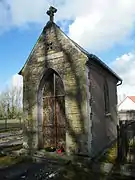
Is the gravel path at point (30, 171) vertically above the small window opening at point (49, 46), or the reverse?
the small window opening at point (49, 46)

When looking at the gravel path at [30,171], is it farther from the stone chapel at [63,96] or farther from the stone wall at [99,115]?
the stone wall at [99,115]

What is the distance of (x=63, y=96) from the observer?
449 inches

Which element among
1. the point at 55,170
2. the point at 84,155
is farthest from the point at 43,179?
the point at 84,155

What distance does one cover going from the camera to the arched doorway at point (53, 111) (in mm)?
11469

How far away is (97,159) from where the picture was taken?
32.3 ft

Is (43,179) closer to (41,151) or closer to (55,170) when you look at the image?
(55,170)

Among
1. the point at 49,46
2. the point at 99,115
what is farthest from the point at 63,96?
the point at 49,46

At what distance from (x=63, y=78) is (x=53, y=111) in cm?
206

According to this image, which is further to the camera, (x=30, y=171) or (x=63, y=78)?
(x=63, y=78)

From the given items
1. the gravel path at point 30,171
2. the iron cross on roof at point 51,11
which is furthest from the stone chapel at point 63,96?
the gravel path at point 30,171

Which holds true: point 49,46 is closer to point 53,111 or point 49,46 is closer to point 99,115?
point 53,111

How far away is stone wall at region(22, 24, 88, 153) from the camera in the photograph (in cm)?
1020

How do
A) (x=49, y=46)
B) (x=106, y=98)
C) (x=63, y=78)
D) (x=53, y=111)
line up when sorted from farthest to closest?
(x=106, y=98) → (x=53, y=111) → (x=49, y=46) → (x=63, y=78)

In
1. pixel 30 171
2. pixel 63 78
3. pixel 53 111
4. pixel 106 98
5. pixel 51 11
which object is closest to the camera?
pixel 30 171
